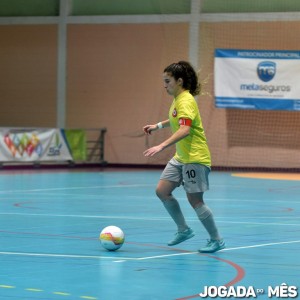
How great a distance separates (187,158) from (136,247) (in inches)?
50.8

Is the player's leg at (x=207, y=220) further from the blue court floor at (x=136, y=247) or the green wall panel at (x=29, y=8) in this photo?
the green wall panel at (x=29, y=8)

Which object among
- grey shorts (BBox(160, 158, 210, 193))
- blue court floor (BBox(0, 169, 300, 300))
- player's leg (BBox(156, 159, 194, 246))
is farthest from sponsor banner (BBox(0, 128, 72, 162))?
grey shorts (BBox(160, 158, 210, 193))

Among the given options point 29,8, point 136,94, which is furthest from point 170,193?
point 29,8

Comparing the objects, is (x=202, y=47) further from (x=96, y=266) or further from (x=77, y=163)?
(x=96, y=266)

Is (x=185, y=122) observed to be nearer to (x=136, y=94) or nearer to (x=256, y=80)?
(x=256, y=80)

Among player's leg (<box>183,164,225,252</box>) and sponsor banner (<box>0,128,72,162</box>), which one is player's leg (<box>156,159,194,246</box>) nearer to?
player's leg (<box>183,164,225,252</box>)

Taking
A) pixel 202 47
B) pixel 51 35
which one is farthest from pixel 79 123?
pixel 202 47

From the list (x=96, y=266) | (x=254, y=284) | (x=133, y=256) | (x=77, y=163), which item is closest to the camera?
(x=254, y=284)

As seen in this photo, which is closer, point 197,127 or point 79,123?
point 197,127

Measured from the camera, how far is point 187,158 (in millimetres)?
10547

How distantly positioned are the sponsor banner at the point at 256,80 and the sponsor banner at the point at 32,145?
5.89m

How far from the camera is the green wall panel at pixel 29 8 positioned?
35094mm

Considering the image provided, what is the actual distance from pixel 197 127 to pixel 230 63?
71.7 feet

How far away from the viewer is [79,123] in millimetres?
34812
